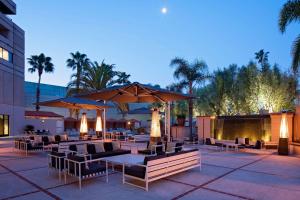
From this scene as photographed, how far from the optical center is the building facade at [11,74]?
2442 cm

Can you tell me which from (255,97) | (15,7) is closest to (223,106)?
Result: (255,97)

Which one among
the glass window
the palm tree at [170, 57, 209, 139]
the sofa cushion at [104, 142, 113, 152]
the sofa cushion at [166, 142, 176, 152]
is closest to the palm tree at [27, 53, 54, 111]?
the glass window

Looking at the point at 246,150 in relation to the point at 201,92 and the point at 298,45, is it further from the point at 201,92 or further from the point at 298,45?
the point at 201,92

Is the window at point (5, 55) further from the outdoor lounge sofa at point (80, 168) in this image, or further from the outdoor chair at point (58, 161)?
the outdoor lounge sofa at point (80, 168)

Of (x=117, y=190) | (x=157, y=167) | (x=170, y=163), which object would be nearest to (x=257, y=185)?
(x=170, y=163)

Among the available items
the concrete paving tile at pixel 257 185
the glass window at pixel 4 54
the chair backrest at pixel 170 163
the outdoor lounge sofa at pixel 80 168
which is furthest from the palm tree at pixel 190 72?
the glass window at pixel 4 54

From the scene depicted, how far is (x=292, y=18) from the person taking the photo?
37.8ft

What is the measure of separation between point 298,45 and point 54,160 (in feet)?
38.0

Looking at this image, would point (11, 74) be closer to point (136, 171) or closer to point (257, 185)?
point (136, 171)

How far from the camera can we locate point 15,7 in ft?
92.4

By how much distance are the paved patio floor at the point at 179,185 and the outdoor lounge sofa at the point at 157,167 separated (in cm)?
22

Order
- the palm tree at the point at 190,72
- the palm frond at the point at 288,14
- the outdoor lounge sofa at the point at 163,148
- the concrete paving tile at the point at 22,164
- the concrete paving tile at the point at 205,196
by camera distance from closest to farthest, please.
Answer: the concrete paving tile at the point at 205,196 → the concrete paving tile at the point at 22,164 → the outdoor lounge sofa at the point at 163,148 → the palm frond at the point at 288,14 → the palm tree at the point at 190,72

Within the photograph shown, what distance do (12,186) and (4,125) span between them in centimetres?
2218

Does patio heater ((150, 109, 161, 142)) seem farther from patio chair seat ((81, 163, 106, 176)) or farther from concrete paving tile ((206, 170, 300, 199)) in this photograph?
patio chair seat ((81, 163, 106, 176))
